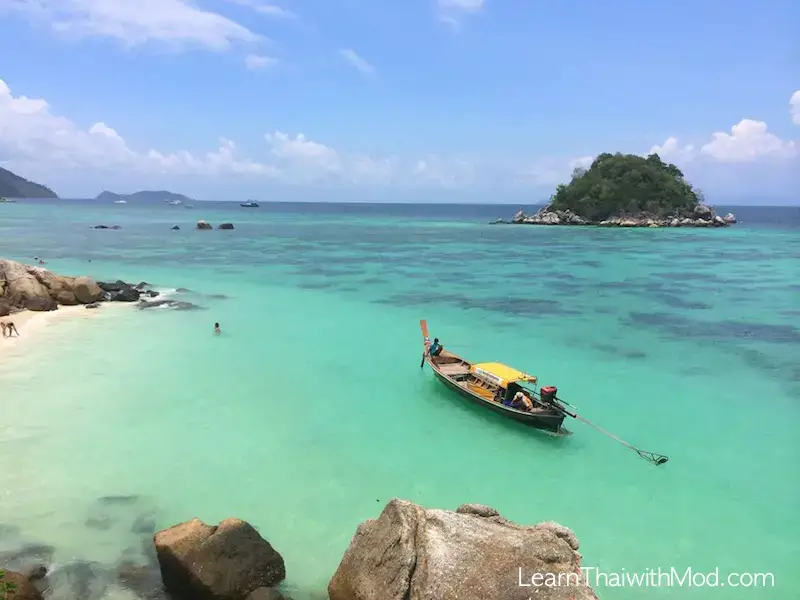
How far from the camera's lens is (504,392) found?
55.2 feet

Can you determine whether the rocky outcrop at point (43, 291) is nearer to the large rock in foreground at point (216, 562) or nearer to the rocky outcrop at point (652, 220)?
the large rock in foreground at point (216, 562)

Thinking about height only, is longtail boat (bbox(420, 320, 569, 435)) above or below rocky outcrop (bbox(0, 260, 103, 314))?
below

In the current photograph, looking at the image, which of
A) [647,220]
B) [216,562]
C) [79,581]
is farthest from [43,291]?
[647,220]

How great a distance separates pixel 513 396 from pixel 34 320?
22199 millimetres

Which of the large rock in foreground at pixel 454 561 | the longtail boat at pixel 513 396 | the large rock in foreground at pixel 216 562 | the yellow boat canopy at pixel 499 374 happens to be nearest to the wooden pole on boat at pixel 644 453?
the longtail boat at pixel 513 396

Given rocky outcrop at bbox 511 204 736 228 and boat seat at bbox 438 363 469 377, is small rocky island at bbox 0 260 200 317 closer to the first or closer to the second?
boat seat at bbox 438 363 469 377

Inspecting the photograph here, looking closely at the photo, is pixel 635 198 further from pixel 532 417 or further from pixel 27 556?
pixel 27 556

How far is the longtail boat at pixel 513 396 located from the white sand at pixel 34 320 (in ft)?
53.8

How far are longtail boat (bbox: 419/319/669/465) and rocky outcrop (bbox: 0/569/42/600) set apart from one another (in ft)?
37.8

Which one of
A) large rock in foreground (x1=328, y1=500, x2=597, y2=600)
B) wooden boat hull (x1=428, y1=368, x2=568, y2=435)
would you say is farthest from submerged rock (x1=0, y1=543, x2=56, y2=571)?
wooden boat hull (x1=428, y1=368, x2=568, y2=435)

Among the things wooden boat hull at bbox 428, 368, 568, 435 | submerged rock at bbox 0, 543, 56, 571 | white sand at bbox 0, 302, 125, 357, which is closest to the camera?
submerged rock at bbox 0, 543, 56, 571

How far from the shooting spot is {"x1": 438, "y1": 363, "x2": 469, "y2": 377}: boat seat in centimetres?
1925

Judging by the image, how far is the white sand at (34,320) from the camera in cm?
2240

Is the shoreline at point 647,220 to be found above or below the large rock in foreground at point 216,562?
above
